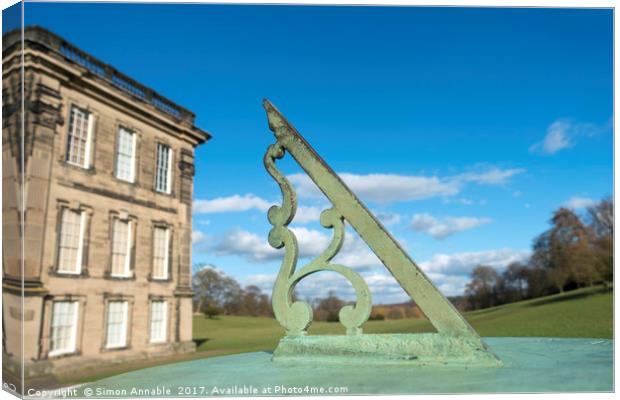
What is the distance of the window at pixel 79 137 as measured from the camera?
11421 mm

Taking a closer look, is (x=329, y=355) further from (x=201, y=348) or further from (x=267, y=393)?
(x=201, y=348)

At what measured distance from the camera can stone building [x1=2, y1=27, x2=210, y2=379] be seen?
9930 millimetres

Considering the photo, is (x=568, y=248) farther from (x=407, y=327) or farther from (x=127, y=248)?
(x=127, y=248)

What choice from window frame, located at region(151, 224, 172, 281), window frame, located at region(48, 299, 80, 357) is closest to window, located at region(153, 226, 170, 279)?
window frame, located at region(151, 224, 172, 281)

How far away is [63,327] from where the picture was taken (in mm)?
10023

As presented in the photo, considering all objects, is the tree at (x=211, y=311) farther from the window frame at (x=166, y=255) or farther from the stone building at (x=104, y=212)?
the window frame at (x=166, y=255)

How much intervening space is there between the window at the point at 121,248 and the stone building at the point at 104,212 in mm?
25

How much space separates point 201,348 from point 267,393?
37.3 ft

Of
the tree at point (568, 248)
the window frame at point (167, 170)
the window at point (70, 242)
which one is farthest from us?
the tree at point (568, 248)

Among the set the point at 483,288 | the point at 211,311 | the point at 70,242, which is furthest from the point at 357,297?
the point at 483,288

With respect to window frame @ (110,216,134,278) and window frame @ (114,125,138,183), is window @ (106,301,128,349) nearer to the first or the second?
window frame @ (110,216,134,278)

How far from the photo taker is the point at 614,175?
5.37 meters

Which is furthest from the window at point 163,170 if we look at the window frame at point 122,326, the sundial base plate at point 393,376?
the sundial base plate at point 393,376

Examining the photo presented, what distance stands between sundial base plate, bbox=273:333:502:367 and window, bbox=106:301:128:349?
896 cm
